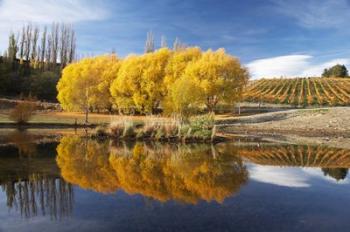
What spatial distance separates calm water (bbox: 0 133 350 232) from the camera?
7.18 metres

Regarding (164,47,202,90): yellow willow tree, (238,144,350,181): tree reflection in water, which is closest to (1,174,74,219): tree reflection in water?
(238,144,350,181): tree reflection in water

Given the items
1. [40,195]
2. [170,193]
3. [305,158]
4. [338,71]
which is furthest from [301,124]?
[338,71]

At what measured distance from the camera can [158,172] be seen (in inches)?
475

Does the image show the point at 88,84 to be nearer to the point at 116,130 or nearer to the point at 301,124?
the point at 301,124

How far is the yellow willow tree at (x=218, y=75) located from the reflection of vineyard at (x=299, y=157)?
28682mm

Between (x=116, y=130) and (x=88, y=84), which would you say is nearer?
(x=116, y=130)

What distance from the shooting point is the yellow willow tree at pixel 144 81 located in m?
53.0

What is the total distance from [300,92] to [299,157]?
8552cm

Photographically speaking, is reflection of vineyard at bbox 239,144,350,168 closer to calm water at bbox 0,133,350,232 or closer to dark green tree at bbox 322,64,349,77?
calm water at bbox 0,133,350,232

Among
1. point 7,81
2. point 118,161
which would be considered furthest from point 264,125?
point 7,81

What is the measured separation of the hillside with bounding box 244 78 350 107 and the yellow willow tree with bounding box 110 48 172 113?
122 feet

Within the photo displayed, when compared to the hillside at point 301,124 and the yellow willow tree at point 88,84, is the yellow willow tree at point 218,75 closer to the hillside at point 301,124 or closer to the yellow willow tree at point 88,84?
the hillside at point 301,124

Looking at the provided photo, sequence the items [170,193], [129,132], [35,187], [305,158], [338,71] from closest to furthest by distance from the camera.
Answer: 1. [170,193]
2. [35,187]
3. [305,158]
4. [129,132]
5. [338,71]

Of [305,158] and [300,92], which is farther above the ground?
[300,92]
